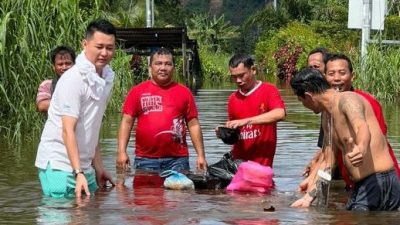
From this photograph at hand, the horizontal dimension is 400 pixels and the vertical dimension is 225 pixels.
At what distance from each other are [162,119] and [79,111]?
283cm

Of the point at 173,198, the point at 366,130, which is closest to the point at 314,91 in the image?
the point at 366,130

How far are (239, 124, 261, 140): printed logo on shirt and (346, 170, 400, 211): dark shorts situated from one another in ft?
6.45

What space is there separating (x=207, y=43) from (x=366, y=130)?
6327 centimetres

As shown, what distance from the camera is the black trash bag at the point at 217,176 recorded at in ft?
35.5

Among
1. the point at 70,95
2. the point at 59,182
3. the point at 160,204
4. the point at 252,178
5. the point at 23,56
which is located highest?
the point at 23,56

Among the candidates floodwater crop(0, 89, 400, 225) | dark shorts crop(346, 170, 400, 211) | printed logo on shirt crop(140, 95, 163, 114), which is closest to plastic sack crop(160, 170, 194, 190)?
floodwater crop(0, 89, 400, 225)

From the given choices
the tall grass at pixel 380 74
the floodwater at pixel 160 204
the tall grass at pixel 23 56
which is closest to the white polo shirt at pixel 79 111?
the floodwater at pixel 160 204

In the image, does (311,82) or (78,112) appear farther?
(311,82)

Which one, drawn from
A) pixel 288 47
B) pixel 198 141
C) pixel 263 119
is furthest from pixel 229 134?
pixel 288 47

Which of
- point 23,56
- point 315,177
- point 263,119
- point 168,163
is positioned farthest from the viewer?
point 23,56

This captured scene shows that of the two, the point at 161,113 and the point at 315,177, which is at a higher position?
the point at 161,113

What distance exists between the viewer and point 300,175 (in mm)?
12242

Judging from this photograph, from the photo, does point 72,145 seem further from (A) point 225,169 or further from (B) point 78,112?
(A) point 225,169

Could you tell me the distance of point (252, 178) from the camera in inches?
416
